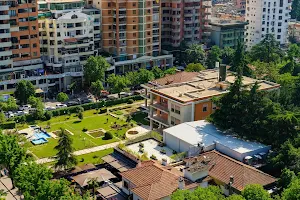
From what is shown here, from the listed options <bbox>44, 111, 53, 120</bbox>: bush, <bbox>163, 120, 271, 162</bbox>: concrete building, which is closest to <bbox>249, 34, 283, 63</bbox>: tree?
<bbox>163, 120, 271, 162</bbox>: concrete building

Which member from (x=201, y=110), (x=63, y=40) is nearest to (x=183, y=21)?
(x=63, y=40)

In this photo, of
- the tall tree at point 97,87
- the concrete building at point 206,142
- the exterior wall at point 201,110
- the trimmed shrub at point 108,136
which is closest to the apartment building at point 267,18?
the tall tree at point 97,87

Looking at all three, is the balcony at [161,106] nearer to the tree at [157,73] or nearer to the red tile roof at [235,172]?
the red tile roof at [235,172]

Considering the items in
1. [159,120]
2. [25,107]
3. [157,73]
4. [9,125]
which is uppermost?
[157,73]

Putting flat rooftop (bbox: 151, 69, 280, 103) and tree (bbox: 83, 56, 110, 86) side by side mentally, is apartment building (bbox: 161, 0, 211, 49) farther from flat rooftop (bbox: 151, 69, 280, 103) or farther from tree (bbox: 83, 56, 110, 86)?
flat rooftop (bbox: 151, 69, 280, 103)

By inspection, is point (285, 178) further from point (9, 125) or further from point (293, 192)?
point (9, 125)

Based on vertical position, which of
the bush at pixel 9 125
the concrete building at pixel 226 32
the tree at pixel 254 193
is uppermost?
the concrete building at pixel 226 32
